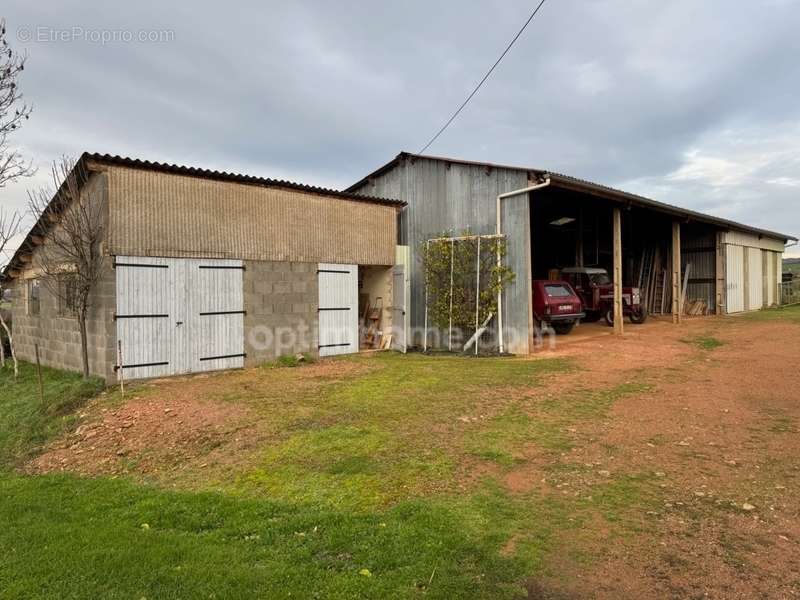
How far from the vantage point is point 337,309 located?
1208cm

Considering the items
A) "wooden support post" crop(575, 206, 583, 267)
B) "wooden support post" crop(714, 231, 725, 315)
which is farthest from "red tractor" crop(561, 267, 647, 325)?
"wooden support post" crop(714, 231, 725, 315)

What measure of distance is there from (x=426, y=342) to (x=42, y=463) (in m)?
9.25

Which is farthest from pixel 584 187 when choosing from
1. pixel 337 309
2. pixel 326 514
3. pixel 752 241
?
pixel 752 241

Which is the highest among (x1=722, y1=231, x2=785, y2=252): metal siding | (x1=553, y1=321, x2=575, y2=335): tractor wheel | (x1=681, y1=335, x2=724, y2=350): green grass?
(x1=722, y1=231, x2=785, y2=252): metal siding

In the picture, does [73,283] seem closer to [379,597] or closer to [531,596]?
[379,597]

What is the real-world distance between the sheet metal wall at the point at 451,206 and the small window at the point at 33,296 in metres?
9.17

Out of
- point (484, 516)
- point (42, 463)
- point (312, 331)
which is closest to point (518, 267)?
point (312, 331)

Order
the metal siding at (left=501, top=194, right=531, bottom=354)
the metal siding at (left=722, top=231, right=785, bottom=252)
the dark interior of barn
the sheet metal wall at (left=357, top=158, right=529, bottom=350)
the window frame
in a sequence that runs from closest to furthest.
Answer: the metal siding at (left=501, top=194, right=531, bottom=354) < the sheet metal wall at (left=357, top=158, right=529, bottom=350) < the window frame < the dark interior of barn < the metal siding at (left=722, top=231, right=785, bottom=252)

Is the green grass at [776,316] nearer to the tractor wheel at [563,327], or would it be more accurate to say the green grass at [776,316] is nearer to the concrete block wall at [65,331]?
the tractor wheel at [563,327]

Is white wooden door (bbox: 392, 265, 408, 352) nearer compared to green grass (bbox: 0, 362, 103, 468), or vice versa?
green grass (bbox: 0, 362, 103, 468)

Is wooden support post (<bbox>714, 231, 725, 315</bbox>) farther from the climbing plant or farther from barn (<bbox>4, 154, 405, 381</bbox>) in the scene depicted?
A: barn (<bbox>4, 154, 405, 381</bbox>)

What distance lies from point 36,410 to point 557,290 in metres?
11.5

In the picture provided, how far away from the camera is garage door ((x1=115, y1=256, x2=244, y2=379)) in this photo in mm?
8695

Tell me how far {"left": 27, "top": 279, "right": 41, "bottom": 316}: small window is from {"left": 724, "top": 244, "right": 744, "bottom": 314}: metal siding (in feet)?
77.0
